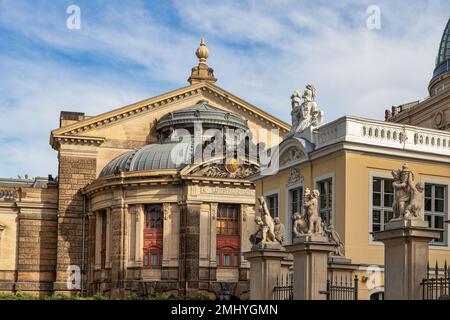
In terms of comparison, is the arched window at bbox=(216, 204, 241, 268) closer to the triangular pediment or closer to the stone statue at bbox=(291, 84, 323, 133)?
the triangular pediment

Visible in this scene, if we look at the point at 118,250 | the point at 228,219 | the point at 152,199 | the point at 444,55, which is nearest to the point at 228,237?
the point at 228,219

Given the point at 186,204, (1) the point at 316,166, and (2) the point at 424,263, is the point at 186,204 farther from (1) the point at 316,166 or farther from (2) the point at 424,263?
(2) the point at 424,263

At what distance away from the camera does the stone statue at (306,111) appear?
34938 millimetres

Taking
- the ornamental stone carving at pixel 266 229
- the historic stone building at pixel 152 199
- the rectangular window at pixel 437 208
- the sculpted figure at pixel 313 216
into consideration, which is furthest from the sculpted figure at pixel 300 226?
the historic stone building at pixel 152 199

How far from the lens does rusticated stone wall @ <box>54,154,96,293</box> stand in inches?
2650

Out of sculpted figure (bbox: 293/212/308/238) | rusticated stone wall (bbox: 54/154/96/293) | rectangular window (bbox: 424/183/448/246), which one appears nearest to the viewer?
sculpted figure (bbox: 293/212/308/238)

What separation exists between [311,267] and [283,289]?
274 centimetres

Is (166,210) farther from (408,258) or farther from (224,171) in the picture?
(408,258)

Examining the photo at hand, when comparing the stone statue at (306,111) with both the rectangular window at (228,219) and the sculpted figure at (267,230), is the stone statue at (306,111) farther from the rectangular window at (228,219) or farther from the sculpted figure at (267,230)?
the rectangular window at (228,219)

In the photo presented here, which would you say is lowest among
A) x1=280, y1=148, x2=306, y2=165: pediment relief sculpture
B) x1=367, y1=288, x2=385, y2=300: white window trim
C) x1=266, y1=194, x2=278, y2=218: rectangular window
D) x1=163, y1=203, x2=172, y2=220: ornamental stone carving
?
x1=367, y1=288, x2=385, y2=300: white window trim

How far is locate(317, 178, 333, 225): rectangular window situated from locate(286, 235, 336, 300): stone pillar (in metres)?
7.28

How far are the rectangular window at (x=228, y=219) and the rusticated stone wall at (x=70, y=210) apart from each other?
37.2 feet

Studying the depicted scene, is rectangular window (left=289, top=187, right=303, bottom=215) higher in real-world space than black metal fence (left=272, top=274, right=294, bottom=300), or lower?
higher

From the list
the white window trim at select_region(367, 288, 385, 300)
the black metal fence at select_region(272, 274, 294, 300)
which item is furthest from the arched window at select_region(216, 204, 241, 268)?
the black metal fence at select_region(272, 274, 294, 300)
